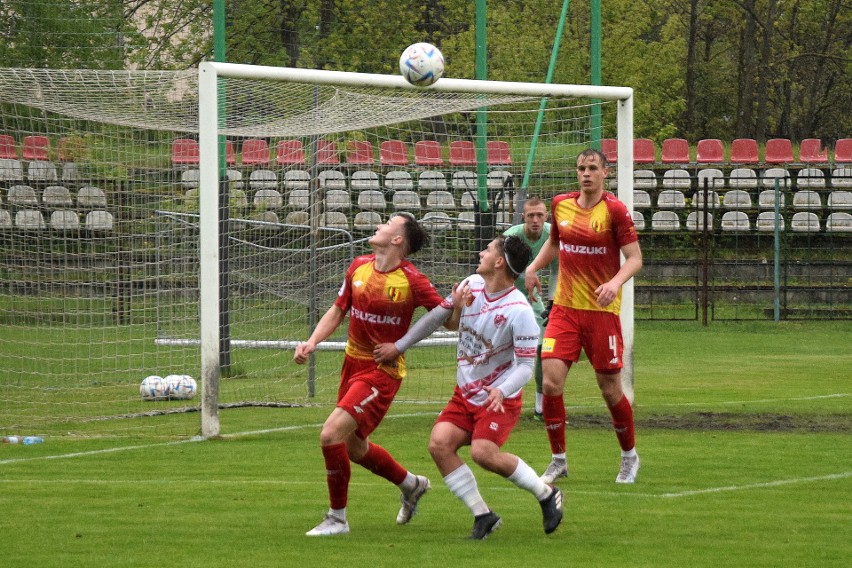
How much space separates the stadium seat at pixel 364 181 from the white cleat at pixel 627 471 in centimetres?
762

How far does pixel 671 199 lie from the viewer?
2906 centimetres

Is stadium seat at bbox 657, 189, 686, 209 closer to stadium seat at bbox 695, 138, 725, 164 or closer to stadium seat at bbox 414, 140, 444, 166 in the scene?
stadium seat at bbox 695, 138, 725, 164

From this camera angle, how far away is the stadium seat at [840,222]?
91.9 ft

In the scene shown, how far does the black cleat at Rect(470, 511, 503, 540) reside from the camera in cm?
700

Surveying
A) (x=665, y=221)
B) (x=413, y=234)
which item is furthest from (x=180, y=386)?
(x=665, y=221)

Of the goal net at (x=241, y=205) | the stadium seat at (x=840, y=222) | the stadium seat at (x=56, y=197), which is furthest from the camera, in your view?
the stadium seat at (x=840, y=222)

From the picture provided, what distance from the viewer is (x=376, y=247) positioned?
7605 millimetres

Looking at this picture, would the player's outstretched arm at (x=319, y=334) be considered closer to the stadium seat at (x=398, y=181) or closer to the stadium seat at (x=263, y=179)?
the stadium seat at (x=263, y=179)

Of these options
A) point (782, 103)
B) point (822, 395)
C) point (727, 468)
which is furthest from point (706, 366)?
point (782, 103)

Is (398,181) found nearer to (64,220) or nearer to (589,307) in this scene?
(64,220)

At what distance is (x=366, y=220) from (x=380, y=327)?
9.72 metres

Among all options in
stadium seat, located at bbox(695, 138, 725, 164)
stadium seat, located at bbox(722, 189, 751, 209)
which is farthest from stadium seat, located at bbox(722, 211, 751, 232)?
stadium seat, located at bbox(695, 138, 725, 164)

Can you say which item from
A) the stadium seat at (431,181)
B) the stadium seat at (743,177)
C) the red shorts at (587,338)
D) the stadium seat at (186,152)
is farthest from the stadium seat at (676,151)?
the red shorts at (587,338)

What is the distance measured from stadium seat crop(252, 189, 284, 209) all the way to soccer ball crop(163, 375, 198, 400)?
8.28ft
